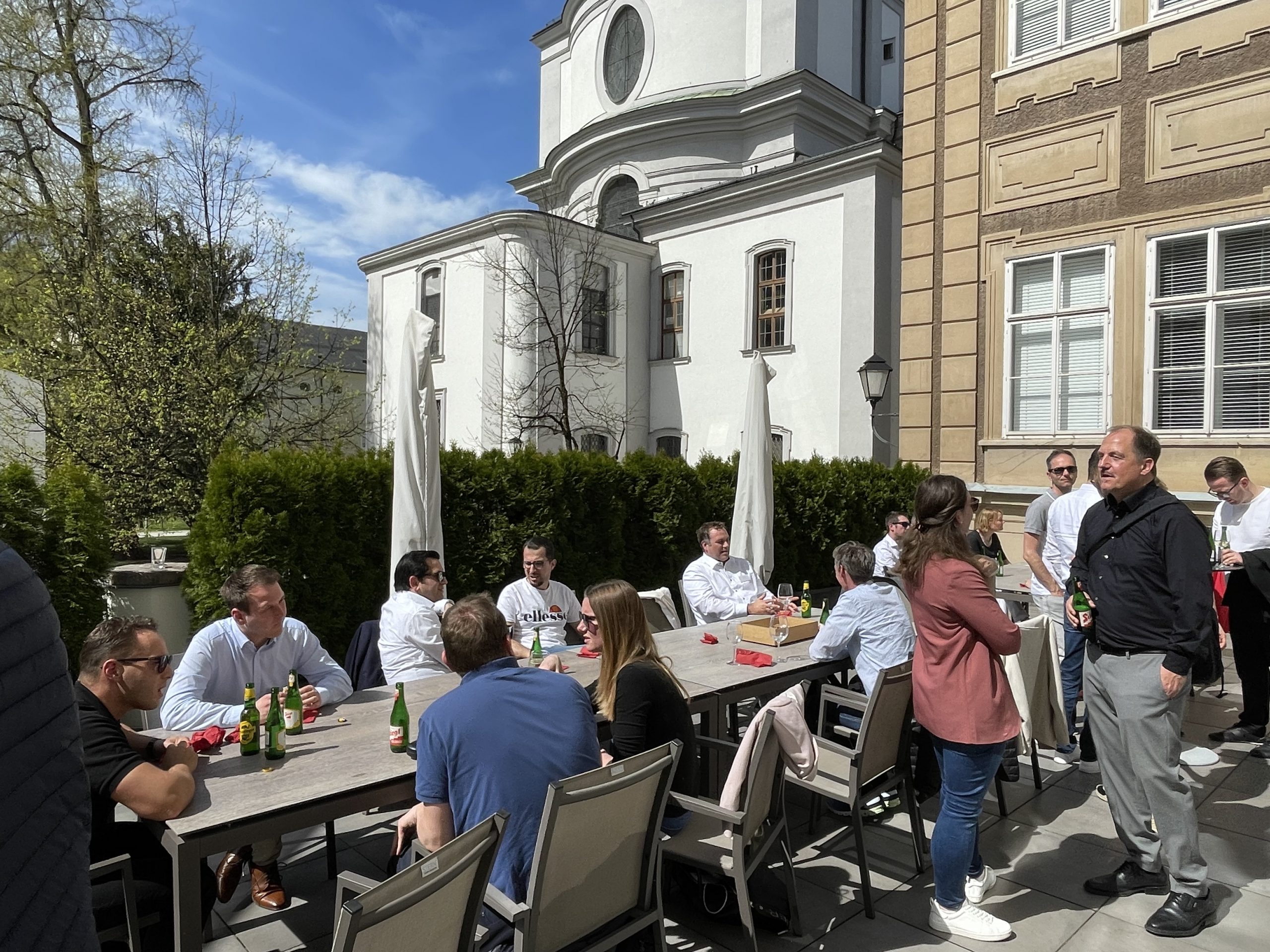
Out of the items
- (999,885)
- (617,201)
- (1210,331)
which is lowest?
(999,885)

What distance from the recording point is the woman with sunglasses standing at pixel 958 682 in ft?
11.1

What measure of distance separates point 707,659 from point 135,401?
907 centimetres

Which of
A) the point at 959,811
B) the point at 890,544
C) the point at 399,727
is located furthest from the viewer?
the point at 890,544

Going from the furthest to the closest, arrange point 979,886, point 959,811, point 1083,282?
point 1083,282, point 979,886, point 959,811

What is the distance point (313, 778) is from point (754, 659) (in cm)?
264

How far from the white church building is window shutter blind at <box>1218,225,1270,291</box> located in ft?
21.9

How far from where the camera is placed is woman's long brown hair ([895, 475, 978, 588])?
11.3 feet

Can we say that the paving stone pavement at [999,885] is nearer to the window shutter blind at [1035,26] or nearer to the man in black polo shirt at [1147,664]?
the man in black polo shirt at [1147,664]

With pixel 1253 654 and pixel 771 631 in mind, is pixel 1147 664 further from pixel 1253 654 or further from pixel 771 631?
pixel 1253 654

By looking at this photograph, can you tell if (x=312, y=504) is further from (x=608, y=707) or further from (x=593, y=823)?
(x=593, y=823)

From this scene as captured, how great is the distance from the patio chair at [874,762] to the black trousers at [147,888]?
2.58 m

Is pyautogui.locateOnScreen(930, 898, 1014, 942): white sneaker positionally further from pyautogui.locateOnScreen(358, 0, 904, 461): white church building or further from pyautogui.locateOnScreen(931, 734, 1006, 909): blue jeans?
pyautogui.locateOnScreen(358, 0, 904, 461): white church building

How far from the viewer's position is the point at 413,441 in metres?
6.21

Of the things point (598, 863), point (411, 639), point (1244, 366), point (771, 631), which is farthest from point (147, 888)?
point (1244, 366)
